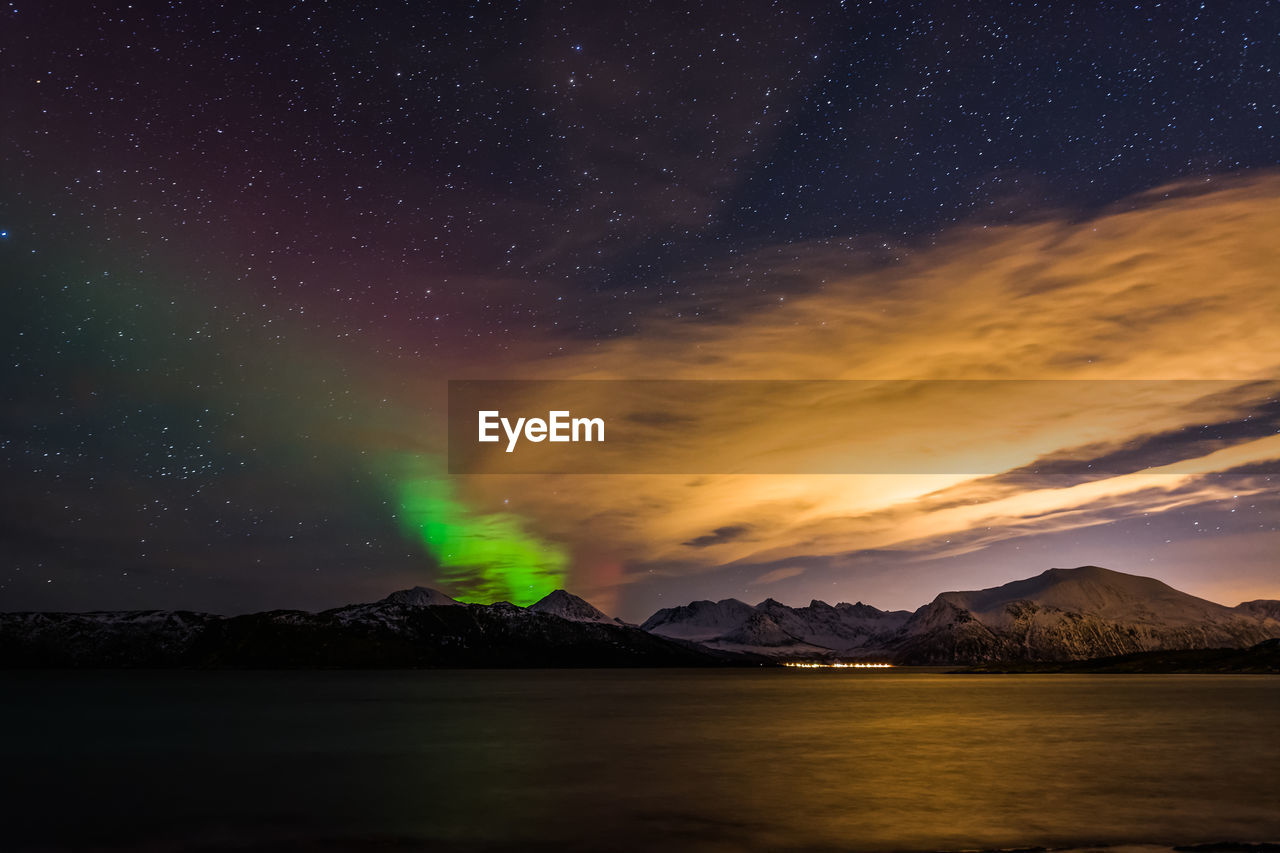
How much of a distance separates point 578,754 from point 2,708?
11665 centimetres

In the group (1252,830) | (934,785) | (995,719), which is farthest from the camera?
(995,719)

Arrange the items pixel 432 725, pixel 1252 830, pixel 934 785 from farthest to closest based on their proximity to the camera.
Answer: pixel 432 725, pixel 934 785, pixel 1252 830

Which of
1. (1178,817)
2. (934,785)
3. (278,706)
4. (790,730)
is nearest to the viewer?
(1178,817)

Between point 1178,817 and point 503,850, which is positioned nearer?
point 503,850

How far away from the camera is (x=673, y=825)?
103 ft

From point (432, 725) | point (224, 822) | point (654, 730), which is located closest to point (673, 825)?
point (224, 822)

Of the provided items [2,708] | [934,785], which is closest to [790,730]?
[934,785]

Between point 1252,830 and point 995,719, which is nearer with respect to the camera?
point 1252,830

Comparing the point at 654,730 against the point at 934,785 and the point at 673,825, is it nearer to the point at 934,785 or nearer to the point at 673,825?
the point at 934,785

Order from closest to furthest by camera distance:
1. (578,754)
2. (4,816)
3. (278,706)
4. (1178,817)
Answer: (1178,817), (4,816), (578,754), (278,706)

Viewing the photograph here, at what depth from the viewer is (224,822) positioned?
33.8 metres

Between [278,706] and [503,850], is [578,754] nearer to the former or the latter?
[503,850]

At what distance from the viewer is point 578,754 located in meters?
58.0

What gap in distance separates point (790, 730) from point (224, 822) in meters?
55.6
